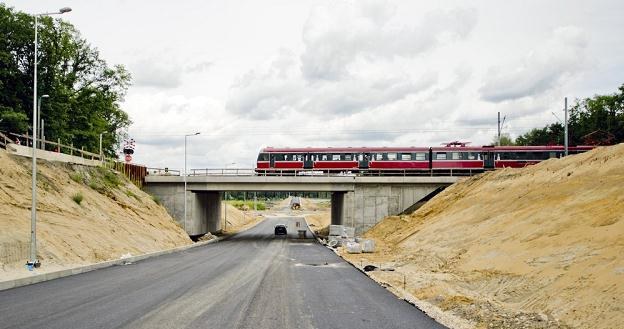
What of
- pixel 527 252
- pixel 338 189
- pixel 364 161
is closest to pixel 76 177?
pixel 338 189

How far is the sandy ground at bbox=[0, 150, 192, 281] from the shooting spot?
21.8m

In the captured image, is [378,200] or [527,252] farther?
[378,200]

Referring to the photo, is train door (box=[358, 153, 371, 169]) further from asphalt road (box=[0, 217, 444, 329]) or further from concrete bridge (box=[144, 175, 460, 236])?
asphalt road (box=[0, 217, 444, 329])

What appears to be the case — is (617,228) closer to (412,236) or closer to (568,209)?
(568,209)

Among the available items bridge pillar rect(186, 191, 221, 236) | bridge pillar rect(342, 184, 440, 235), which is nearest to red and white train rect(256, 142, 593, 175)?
bridge pillar rect(342, 184, 440, 235)

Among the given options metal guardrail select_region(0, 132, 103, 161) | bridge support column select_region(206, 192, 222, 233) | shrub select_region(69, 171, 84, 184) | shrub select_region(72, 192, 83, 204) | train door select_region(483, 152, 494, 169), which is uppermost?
metal guardrail select_region(0, 132, 103, 161)

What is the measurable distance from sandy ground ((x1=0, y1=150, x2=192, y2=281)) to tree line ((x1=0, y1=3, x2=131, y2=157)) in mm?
11549

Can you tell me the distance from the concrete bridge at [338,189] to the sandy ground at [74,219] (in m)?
4.51

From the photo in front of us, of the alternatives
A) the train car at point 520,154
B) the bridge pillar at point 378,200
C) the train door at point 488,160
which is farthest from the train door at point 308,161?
the train car at point 520,154

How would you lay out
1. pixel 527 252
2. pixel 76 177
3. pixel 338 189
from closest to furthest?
1. pixel 527 252
2. pixel 76 177
3. pixel 338 189

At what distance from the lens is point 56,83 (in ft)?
168

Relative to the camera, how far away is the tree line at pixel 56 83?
46438mm

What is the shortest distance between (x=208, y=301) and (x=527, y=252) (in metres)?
12.2

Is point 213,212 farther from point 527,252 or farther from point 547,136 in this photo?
point 547,136
